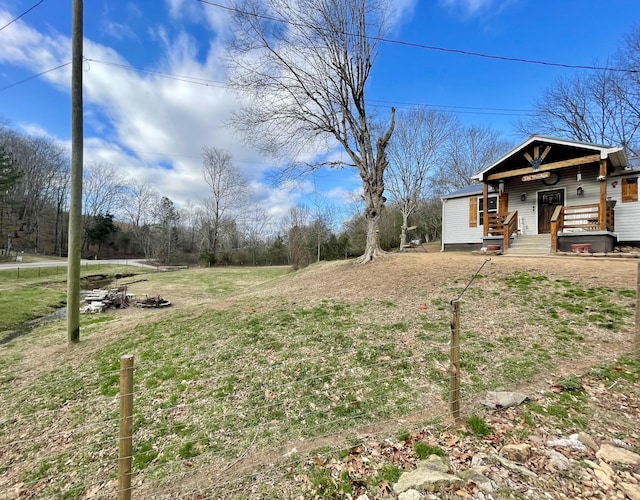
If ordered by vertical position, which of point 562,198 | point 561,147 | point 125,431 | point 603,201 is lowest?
point 125,431

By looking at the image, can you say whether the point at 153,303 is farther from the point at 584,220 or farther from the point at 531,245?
the point at 584,220

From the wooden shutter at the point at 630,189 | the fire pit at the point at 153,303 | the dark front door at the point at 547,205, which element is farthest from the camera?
the dark front door at the point at 547,205

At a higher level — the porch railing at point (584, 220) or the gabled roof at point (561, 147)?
the gabled roof at point (561, 147)

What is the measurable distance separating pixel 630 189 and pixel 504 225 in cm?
474

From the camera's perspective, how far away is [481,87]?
1357 cm

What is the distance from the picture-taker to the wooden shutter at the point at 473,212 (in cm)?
1556

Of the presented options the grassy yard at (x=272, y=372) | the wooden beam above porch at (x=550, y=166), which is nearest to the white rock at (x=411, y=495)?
the grassy yard at (x=272, y=372)

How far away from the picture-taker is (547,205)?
510 inches

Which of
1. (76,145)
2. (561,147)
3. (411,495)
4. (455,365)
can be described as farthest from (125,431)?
(561,147)

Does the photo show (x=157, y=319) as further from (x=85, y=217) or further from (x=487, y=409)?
(x=85, y=217)

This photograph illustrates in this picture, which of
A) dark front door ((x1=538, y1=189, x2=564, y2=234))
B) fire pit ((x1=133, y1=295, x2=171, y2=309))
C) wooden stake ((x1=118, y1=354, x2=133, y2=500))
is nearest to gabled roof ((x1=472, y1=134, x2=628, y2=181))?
dark front door ((x1=538, y1=189, x2=564, y2=234))

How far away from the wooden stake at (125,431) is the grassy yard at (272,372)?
22.8 inches

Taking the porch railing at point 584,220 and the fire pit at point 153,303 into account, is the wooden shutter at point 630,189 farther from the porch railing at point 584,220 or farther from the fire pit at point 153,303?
the fire pit at point 153,303

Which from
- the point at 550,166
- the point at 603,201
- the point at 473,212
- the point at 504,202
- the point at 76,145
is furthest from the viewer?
the point at 473,212
